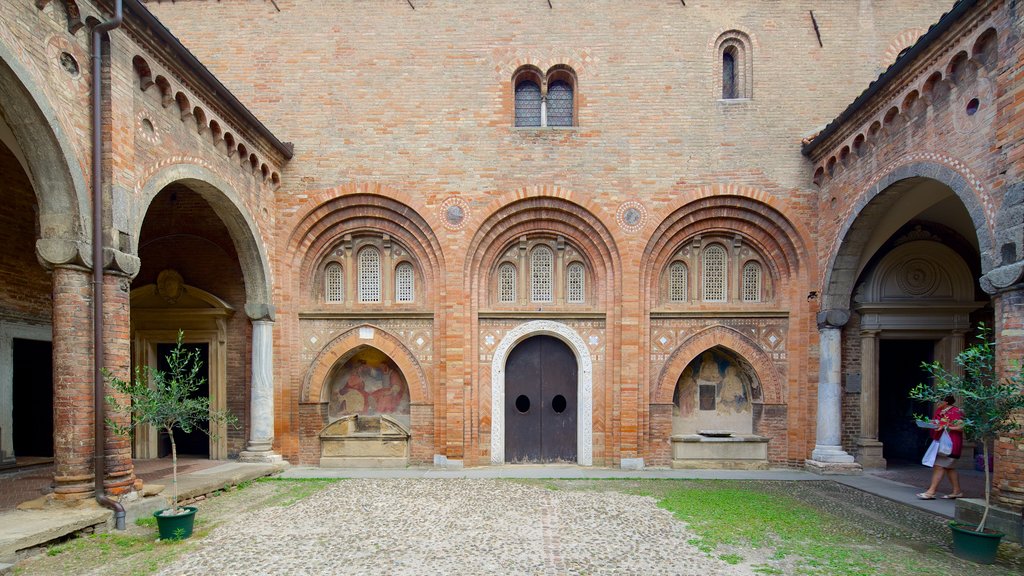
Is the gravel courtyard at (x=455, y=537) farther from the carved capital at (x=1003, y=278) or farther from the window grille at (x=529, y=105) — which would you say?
the window grille at (x=529, y=105)

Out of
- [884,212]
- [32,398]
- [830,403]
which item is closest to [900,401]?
[830,403]

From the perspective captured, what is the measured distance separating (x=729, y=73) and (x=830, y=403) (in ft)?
23.0

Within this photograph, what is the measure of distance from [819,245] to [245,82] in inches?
474

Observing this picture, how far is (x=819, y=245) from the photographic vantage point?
432 inches

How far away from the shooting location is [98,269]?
21.3ft

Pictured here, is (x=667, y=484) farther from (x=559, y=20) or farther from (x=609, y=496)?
(x=559, y=20)

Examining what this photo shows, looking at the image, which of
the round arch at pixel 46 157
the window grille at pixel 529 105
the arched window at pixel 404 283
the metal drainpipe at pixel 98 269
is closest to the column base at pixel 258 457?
the arched window at pixel 404 283

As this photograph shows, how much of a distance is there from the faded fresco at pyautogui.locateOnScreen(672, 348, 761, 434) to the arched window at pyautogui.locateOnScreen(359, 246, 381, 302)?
667 centimetres

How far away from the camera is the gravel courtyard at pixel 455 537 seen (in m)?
5.79

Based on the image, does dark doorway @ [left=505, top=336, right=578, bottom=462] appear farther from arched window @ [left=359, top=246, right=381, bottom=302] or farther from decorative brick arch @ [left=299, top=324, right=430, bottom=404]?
arched window @ [left=359, top=246, right=381, bottom=302]

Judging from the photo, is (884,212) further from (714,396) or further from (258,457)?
(258,457)

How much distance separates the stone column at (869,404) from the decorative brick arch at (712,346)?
1500mm

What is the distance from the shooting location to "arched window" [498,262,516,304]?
11.8 m

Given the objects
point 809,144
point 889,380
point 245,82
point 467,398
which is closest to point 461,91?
point 245,82
